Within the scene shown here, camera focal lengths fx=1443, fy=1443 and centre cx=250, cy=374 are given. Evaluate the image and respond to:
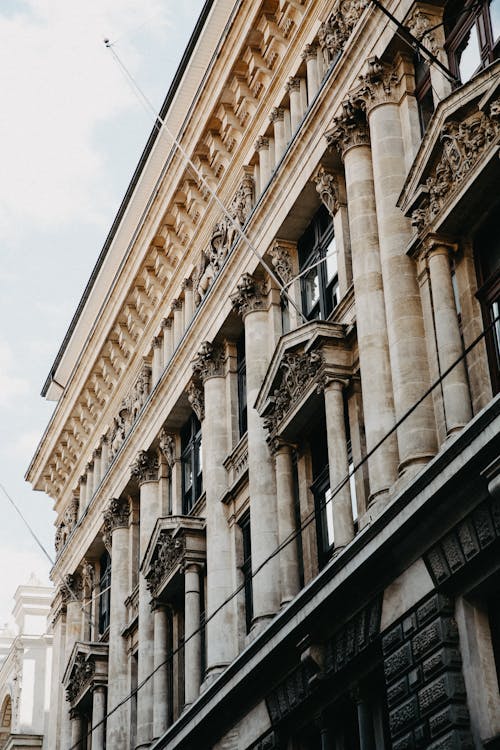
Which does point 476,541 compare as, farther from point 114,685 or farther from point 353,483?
point 114,685

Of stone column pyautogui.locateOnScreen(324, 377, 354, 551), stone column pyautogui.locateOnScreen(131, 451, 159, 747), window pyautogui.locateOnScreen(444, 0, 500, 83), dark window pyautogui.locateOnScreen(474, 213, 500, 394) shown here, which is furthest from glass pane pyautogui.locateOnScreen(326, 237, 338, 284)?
stone column pyautogui.locateOnScreen(131, 451, 159, 747)

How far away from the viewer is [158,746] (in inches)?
1259

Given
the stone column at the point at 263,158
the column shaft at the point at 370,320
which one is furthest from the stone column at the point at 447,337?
the stone column at the point at 263,158

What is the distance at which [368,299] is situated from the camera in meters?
25.0

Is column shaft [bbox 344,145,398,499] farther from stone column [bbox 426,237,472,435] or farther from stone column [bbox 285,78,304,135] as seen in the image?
stone column [bbox 285,78,304,135]

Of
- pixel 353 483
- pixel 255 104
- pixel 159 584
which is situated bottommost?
pixel 353 483

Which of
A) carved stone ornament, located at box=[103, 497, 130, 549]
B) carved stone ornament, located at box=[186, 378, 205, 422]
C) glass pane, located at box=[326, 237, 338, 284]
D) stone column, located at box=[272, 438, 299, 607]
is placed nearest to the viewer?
stone column, located at box=[272, 438, 299, 607]

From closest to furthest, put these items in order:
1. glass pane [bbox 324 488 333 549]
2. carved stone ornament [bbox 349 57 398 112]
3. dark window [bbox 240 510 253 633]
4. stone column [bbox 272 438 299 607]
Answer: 1. carved stone ornament [bbox 349 57 398 112]
2. glass pane [bbox 324 488 333 549]
3. stone column [bbox 272 438 299 607]
4. dark window [bbox 240 510 253 633]

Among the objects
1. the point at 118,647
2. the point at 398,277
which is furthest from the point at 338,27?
the point at 118,647

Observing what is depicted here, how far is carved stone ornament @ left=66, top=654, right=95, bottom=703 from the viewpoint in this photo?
4081 centimetres

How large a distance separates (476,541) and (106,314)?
24.8 meters

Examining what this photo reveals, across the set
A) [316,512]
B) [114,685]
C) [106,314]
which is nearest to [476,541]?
[316,512]

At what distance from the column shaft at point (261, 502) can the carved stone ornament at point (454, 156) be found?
7720 mm

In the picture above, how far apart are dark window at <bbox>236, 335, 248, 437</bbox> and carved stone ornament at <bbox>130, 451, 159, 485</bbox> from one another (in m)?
5.91
